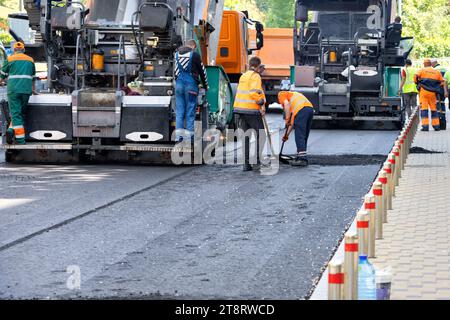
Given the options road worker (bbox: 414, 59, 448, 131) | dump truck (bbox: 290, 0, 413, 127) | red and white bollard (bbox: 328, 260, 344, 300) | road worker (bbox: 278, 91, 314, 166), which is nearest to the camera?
red and white bollard (bbox: 328, 260, 344, 300)

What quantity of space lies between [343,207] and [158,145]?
4.95 m

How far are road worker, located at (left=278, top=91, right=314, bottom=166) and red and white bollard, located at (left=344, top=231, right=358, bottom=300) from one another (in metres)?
10.8

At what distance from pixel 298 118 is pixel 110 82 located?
3082 mm

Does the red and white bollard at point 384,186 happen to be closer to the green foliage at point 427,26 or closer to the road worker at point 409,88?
the road worker at point 409,88

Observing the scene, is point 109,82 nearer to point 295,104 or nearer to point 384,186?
point 295,104

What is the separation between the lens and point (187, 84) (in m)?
17.3

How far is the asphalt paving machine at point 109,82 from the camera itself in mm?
17078

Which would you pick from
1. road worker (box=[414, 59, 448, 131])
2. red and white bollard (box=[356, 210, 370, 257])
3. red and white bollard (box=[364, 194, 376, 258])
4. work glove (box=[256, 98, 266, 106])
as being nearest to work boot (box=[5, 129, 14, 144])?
work glove (box=[256, 98, 266, 106])

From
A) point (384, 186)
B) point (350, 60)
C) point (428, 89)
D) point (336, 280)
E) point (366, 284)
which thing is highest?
point (350, 60)

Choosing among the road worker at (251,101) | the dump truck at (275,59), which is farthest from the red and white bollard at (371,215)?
the dump truck at (275,59)

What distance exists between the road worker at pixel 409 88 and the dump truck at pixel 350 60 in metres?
0.31

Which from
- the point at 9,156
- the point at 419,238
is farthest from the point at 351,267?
the point at 9,156

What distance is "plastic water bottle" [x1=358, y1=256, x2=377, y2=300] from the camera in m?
6.98

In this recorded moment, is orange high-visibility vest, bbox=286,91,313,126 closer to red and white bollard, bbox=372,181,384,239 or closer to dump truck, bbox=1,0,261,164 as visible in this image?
dump truck, bbox=1,0,261,164
